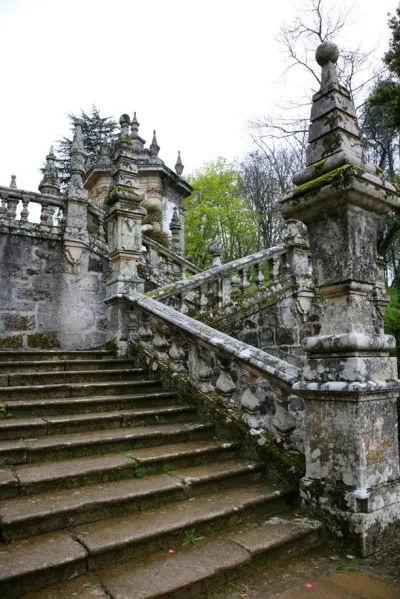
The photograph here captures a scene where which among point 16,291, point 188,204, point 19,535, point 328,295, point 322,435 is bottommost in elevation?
point 19,535

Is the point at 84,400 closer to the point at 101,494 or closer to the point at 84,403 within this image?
the point at 84,403

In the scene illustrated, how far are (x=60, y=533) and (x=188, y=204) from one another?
84.0ft

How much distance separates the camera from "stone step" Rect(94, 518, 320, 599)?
2.54 m

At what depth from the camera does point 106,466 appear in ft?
12.1

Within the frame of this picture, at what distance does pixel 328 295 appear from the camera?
11.8 ft

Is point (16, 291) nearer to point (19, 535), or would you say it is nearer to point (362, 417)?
point (19, 535)

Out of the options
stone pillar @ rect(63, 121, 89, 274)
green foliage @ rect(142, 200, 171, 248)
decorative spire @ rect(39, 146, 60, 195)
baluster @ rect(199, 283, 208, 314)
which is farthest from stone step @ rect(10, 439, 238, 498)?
green foliage @ rect(142, 200, 171, 248)

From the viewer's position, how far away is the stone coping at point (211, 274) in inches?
295

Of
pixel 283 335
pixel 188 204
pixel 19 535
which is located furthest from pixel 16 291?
pixel 188 204

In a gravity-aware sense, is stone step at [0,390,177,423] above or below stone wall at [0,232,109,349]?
below

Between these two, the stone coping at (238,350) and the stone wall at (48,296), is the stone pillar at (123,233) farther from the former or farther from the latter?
the stone wall at (48,296)

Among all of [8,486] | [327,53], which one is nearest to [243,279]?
[327,53]

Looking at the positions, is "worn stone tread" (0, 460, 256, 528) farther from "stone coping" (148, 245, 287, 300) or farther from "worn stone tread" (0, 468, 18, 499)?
"stone coping" (148, 245, 287, 300)

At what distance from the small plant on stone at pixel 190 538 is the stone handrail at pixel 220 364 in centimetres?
128
